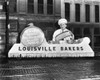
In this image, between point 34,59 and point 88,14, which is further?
point 88,14

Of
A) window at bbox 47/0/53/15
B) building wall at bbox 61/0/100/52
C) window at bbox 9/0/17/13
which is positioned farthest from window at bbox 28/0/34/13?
building wall at bbox 61/0/100/52

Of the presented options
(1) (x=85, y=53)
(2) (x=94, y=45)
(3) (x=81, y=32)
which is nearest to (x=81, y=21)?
(3) (x=81, y=32)

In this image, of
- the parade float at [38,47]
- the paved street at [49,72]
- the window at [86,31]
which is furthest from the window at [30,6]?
the paved street at [49,72]

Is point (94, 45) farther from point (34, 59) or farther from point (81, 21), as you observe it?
point (34, 59)

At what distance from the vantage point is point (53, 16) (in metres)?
24.0

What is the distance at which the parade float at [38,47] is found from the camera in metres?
9.94

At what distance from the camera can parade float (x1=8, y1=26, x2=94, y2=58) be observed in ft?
32.6

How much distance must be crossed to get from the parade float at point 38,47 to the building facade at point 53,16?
40.2ft

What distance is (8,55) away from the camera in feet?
32.6

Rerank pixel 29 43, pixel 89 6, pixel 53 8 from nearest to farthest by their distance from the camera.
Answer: pixel 29 43 < pixel 53 8 < pixel 89 6

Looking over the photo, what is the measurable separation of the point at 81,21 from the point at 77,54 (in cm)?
1572

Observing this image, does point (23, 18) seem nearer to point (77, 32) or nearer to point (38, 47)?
point (77, 32)

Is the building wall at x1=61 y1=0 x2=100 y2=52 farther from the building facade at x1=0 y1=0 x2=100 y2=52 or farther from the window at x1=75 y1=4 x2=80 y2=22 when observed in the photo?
the window at x1=75 y1=4 x2=80 y2=22

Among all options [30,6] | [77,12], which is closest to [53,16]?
[30,6]
